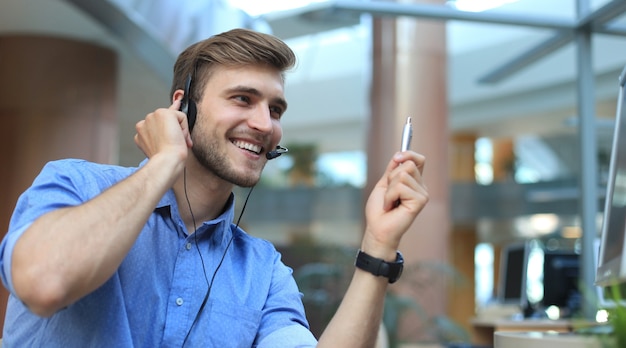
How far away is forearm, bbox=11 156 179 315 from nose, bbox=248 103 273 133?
0.45 m

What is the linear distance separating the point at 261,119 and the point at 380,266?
1.58ft

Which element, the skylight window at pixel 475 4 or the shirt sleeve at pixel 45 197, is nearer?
the shirt sleeve at pixel 45 197

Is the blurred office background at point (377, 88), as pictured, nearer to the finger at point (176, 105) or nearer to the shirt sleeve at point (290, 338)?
the finger at point (176, 105)

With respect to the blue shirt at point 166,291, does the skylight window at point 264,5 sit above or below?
above

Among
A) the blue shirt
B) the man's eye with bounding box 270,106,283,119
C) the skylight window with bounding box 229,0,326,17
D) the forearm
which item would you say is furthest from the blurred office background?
the forearm

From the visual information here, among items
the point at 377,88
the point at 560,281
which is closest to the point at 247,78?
the point at 560,281

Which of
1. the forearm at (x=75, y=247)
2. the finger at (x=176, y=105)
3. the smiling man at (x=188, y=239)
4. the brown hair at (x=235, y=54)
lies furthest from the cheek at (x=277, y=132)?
the forearm at (x=75, y=247)

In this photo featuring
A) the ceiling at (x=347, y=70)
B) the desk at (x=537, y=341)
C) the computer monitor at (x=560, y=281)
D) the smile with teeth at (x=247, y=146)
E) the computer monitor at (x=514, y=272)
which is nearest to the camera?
the desk at (x=537, y=341)

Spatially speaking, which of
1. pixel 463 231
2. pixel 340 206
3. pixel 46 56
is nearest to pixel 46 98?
pixel 46 56

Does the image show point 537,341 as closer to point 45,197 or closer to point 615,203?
point 615,203

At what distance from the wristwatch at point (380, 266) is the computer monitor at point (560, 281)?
5.10m

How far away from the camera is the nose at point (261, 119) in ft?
6.01

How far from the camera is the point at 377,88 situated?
934 cm

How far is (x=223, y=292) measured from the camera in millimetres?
1780
